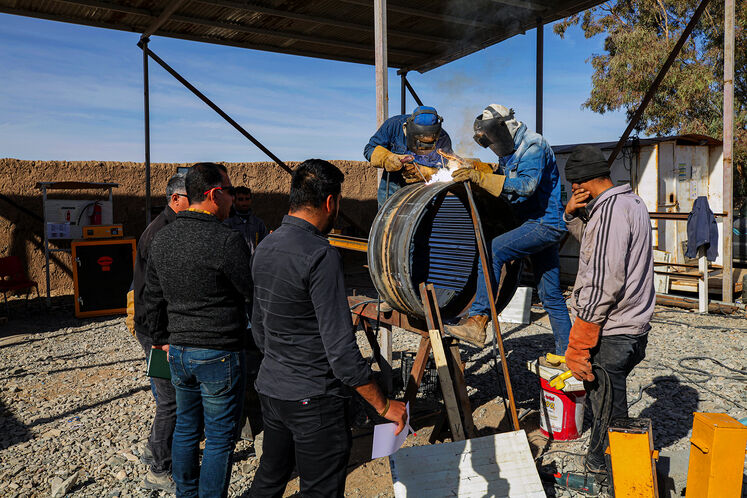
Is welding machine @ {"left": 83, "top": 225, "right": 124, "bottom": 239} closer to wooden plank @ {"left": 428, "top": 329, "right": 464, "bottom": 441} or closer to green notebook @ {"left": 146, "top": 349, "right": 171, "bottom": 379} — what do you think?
green notebook @ {"left": 146, "top": 349, "right": 171, "bottom": 379}

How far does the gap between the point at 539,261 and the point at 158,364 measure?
2.94m

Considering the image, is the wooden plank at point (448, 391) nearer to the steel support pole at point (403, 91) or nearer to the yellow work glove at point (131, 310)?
the yellow work glove at point (131, 310)

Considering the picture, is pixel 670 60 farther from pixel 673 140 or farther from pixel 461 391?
pixel 461 391

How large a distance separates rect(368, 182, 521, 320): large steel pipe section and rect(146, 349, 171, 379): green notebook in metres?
1.44

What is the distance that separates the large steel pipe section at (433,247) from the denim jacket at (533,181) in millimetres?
361

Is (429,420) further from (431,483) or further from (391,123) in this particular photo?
(391,123)

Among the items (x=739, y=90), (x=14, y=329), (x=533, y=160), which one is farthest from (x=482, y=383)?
(x=739, y=90)

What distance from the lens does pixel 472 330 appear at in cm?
359

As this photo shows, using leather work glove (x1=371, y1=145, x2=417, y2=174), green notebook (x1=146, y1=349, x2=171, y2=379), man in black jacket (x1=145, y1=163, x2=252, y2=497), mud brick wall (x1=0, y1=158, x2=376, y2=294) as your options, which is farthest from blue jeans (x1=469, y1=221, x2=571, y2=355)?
mud brick wall (x1=0, y1=158, x2=376, y2=294)

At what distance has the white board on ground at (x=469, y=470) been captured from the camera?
2.87 metres

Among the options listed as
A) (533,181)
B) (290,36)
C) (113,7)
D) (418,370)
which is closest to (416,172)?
(533,181)

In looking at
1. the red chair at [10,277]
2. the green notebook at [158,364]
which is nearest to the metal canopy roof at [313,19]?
the red chair at [10,277]

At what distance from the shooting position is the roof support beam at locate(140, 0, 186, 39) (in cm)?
740

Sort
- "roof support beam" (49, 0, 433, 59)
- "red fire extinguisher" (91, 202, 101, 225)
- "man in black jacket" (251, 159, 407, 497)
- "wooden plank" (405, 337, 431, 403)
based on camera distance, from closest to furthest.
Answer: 1. "man in black jacket" (251, 159, 407, 497)
2. "wooden plank" (405, 337, 431, 403)
3. "roof support beam" (49, 0, 433, 59)
4. "red fire extinguisher" (91, 202, 101, 225)
